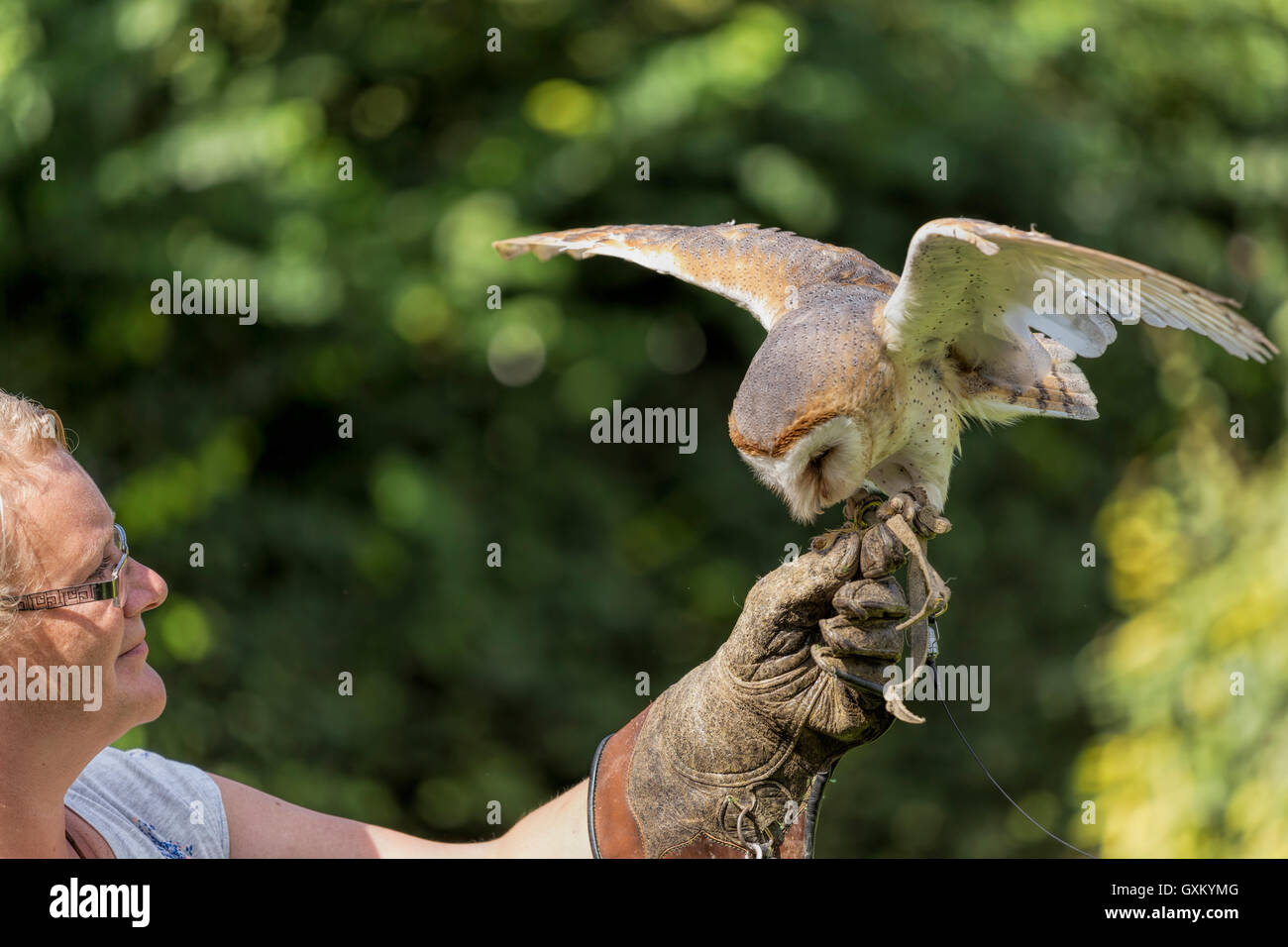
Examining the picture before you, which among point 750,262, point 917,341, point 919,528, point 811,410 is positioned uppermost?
point 750,262

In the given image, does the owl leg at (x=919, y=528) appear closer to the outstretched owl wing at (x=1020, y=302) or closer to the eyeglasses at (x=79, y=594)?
the outstretched owl wing at (x=1020, y=302)

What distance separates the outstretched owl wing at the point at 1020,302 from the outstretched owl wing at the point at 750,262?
278 mm

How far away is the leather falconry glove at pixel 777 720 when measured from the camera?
2053 millimetres

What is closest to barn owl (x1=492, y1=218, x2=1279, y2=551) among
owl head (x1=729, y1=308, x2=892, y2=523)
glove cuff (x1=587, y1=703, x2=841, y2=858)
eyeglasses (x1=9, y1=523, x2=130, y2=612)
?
owl head (x1=729, y1=308, x2=892, y2=523)

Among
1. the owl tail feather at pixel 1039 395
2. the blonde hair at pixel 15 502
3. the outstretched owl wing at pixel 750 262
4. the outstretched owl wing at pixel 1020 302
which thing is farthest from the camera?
the outstretched owl wing at pixel 750 262

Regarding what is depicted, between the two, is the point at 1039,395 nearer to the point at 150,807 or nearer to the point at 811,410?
the point at 811,410

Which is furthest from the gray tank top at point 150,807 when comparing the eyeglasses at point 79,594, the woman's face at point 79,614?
the eyeglasses at point 79,594

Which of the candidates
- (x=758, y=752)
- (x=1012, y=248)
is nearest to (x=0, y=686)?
(x=758, y=752)

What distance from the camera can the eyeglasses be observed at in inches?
66.5

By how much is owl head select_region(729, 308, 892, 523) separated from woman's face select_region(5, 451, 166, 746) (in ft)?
3.64

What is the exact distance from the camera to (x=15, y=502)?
1679 millimetres

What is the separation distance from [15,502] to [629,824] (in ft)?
3.83

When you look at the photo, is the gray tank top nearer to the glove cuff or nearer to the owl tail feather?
the glove cuff

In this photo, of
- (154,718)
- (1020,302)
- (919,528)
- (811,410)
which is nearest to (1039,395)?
(1020,302)
